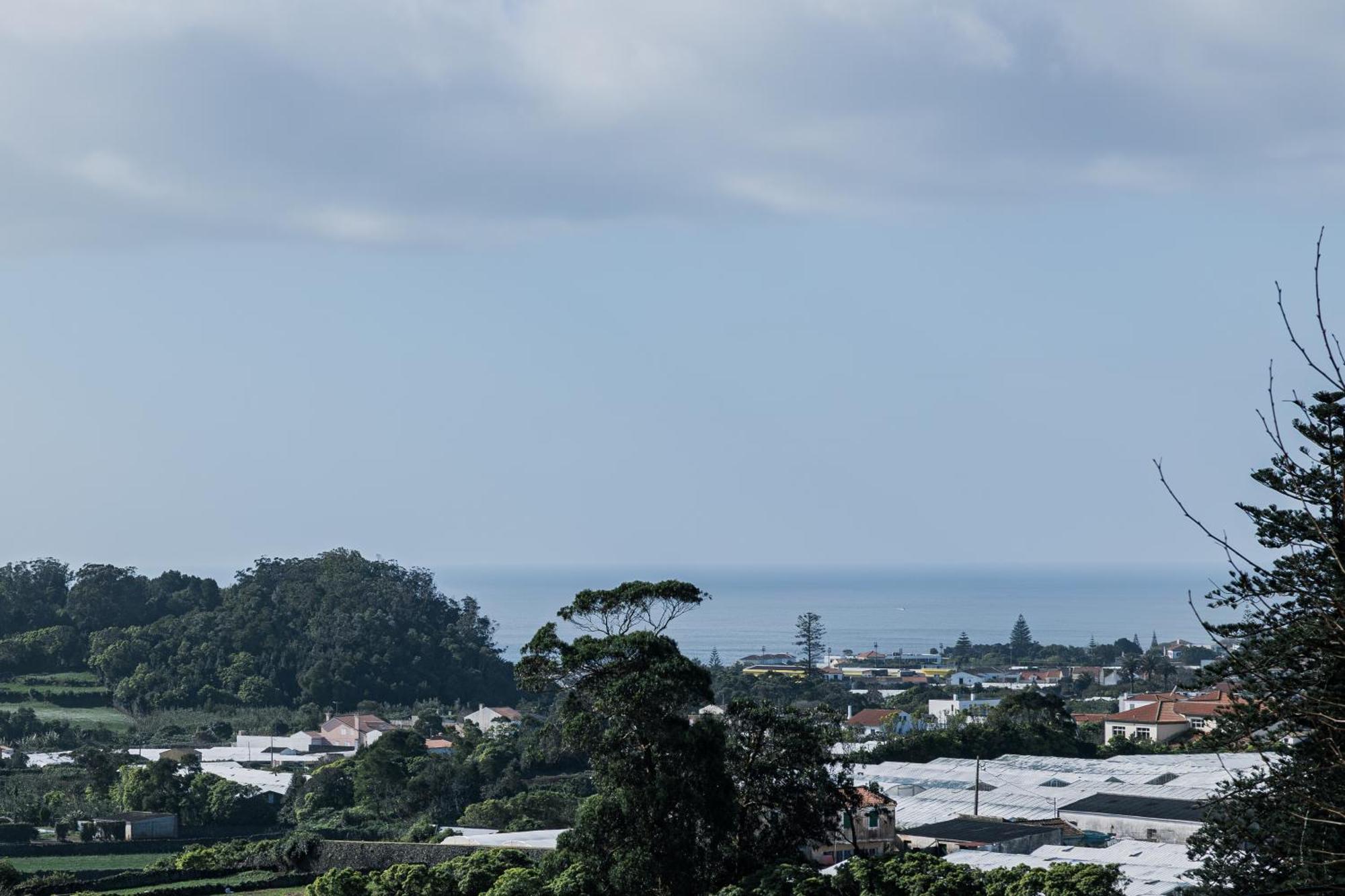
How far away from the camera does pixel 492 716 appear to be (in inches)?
2908

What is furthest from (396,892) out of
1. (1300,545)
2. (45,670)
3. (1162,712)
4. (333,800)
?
(45,670)

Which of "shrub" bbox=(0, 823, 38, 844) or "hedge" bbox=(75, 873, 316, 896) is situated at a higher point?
"hedge" bbox=(75, 873, 316, 896)

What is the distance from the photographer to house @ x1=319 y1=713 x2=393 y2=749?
66125 mm

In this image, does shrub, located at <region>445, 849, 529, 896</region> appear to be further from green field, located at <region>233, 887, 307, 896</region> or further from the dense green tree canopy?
Answer: the dense green tree canopy

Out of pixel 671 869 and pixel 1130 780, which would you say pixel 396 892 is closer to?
pixel 671 869

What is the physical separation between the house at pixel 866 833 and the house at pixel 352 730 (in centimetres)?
3845

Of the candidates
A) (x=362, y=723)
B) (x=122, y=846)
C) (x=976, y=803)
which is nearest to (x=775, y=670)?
(x=362, y=723)

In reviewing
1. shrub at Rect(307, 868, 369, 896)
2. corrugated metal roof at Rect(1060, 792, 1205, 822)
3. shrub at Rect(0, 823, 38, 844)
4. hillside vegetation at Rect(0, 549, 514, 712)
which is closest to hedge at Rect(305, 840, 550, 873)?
shrub at Rect(307, 868, 369, 896)

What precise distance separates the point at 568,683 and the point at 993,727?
27.5 metres

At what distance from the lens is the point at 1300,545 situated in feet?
49.3

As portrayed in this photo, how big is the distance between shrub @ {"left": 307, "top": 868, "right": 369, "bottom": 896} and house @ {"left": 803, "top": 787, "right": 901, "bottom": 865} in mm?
7393

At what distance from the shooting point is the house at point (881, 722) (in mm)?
63662

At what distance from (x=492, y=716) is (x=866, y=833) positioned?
46.3 meters

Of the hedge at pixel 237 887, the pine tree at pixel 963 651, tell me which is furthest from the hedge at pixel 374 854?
the pine tree at pixel 963 651
